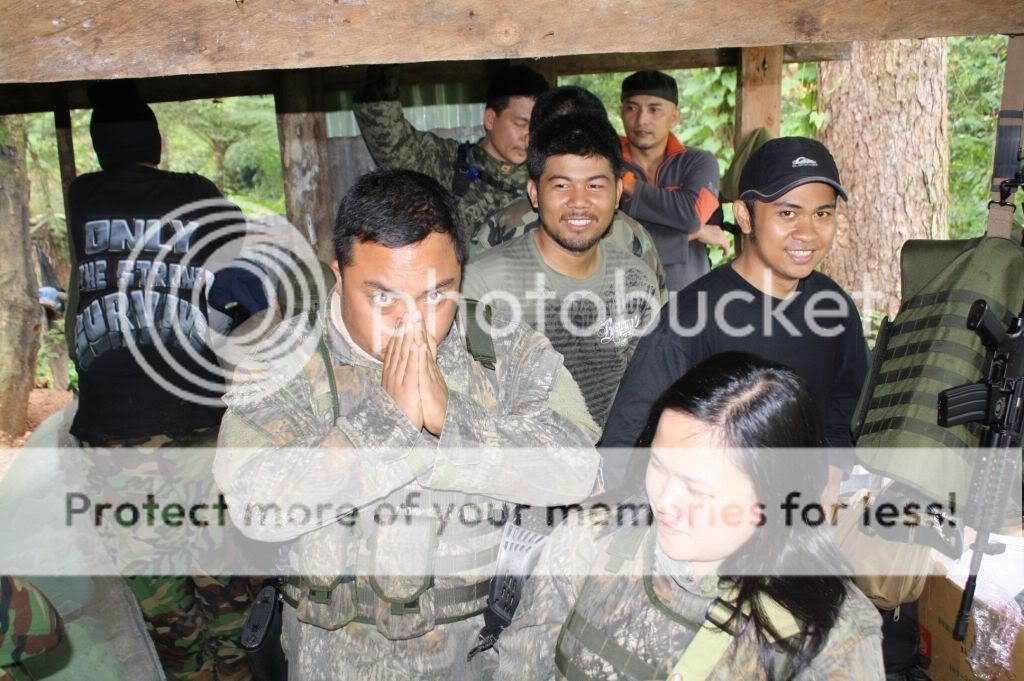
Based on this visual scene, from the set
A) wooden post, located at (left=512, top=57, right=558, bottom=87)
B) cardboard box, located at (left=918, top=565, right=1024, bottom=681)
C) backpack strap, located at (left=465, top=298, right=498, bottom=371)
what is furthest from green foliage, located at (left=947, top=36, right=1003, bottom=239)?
backpack strap, located at (left=465, top=298, right=498, bottom=371)

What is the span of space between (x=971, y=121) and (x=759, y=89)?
7.10 m

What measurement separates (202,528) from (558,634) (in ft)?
7.34

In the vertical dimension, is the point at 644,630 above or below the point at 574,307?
below

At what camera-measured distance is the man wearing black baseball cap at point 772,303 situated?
2.85 meters

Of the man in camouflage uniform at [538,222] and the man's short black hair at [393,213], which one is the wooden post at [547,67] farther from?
the man's short black hair at [393,213]

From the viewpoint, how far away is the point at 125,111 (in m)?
3.50

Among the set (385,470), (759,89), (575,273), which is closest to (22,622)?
(385,470)

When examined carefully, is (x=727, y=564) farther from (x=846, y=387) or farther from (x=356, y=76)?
(x=356, y=76)

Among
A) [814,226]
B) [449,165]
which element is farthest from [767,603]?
[449,165]

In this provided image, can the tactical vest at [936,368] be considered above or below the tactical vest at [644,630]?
above

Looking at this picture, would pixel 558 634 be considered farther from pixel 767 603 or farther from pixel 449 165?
pixel 449 165

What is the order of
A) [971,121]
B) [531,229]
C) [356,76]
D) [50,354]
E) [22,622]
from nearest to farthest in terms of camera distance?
1. [22,622]
2. [531,229]
3. [356,76]
4. [50,354]
5. [971,121]

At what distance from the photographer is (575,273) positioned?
3490mm

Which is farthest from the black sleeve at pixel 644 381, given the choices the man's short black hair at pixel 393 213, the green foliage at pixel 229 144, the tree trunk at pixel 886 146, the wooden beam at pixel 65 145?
the green foliage at pixel 229 144
